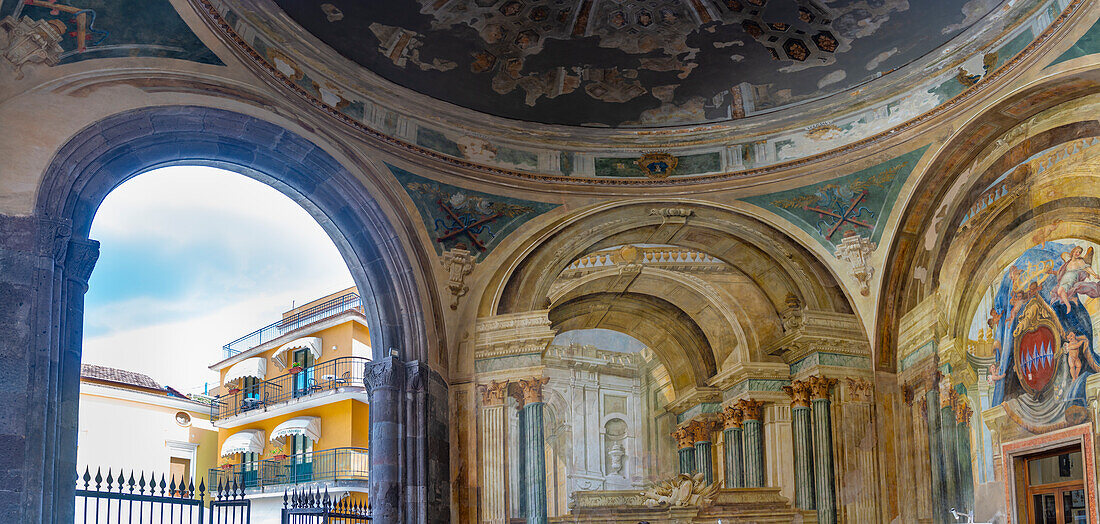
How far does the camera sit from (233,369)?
28.4 metres

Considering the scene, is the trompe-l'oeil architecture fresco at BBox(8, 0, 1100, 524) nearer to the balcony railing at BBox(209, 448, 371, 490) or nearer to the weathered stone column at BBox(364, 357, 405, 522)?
the weathered stone column at BBox(364, 357, 405, 522)

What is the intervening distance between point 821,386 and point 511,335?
4.67m

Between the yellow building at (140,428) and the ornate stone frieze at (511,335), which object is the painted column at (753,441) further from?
the yellow building at (140,428)

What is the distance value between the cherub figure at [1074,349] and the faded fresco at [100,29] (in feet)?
34.4

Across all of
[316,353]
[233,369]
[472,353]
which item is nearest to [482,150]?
[472,353]

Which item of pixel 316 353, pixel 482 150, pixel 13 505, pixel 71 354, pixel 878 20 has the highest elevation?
pixel 878 20

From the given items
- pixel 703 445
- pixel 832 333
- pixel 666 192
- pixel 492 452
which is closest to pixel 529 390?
pixel 492 452

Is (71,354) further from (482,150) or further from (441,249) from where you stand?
(482,150)

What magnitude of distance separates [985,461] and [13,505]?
11.0m

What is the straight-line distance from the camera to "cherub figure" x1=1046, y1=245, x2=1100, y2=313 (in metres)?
11.7

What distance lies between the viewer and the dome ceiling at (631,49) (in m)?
13.6

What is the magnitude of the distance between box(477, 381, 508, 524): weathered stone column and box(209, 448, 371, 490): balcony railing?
9283 millimetres

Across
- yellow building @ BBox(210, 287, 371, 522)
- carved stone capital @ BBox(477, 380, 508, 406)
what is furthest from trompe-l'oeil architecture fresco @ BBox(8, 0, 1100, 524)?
yellow building @ BBox(210, 287, 371, 522)

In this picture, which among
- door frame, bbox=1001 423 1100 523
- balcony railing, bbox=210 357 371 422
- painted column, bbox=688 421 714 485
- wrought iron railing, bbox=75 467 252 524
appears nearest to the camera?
wrought iron railing, bbox=75 467 252 524
